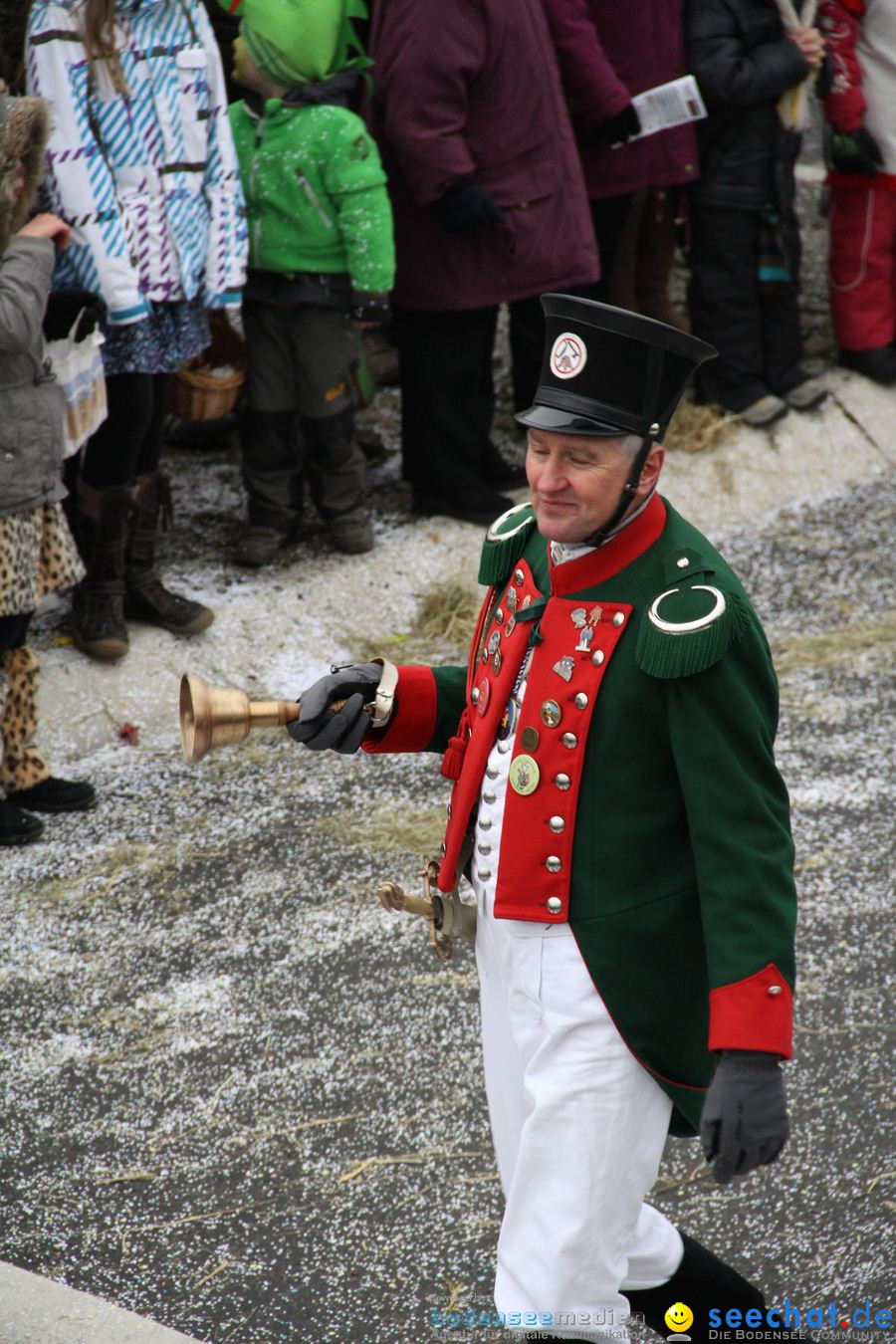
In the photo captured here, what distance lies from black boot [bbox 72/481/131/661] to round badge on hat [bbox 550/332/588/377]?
8.89ft

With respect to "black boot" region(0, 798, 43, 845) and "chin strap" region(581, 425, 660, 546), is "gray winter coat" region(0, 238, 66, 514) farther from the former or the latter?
"chin strap" region(581, 425, 660, 546)

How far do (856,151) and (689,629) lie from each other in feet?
17.2

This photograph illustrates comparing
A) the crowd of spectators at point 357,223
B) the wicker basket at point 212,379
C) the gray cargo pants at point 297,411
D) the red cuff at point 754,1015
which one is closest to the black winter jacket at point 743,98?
the crowd of spectators at point 357,223

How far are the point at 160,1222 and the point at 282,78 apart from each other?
3495 mm

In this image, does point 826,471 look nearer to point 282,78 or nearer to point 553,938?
point 282,78

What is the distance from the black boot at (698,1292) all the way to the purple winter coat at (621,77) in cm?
460

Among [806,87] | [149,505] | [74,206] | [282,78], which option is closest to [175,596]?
[149,505]

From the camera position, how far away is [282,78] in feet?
16.3

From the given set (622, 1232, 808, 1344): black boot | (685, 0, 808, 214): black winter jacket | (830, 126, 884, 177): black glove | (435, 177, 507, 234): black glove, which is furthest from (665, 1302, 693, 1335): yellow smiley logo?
(830, 126, 884, 177): black glove

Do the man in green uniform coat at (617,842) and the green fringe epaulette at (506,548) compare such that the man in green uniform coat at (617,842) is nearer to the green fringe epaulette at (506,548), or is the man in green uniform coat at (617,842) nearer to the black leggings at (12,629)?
the green fringe epaulette at (506,548)

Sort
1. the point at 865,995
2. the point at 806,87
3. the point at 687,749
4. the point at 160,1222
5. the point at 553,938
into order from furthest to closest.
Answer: the point at 806,87
the point at 865,995
the point at 160,1222
the point at 553,938
the point at 687,749

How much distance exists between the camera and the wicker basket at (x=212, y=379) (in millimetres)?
5230

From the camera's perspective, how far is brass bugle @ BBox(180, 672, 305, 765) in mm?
2363

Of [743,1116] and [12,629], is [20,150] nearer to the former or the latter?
[12,629]
